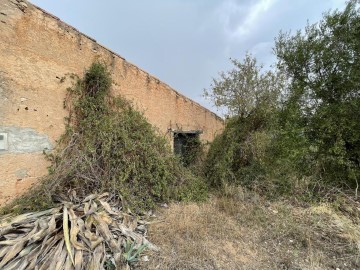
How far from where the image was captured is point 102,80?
5.43 meters

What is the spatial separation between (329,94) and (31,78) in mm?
8175

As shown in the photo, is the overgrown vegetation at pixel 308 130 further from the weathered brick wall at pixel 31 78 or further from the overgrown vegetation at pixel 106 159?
the weathered brick wall at pixel 31 78

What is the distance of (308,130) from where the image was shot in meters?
7.36

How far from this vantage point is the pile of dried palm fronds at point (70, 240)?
2.68 m

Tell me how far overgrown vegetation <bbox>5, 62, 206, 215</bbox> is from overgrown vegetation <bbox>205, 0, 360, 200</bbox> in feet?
6.10

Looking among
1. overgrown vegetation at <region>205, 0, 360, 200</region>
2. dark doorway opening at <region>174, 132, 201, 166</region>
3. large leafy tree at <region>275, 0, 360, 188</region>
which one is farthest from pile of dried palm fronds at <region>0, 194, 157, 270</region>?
large leafy tree at <region>275, 0, 360, 188</region>

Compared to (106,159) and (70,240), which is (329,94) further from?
(70,240)

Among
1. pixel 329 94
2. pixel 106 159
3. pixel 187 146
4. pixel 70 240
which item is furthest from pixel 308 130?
pixel 70 240

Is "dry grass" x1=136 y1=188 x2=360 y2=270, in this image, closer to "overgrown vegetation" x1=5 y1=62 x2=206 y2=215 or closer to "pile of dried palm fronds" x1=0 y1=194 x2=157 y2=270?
"pile of dried palm fronds" x1=0 y1=194 x2=157 y2=270

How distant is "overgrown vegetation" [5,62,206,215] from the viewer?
173 inches

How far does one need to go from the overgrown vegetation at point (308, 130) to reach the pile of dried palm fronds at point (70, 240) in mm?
3700

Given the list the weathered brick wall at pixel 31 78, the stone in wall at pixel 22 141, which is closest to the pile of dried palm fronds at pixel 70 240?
the weathered brick wall at pixel 31 78

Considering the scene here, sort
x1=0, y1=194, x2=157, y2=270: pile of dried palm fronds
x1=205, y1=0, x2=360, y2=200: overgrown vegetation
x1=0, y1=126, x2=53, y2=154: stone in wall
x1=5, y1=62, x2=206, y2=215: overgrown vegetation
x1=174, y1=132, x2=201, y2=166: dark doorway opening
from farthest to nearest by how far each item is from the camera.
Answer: x1=174, y1=132, x2=201, y2=166: dark doorway opening
x1=205, y1=0, x2=360, y2=200: overgrown vegetation
x1=5, y1=62, x2=206, y2=215: overgrown vegetation
x1=0, y1=126, x2=53, y2=154: stone in wall
x1=0, y1=194, x2=157, y2=270: pile of dried palm fronds

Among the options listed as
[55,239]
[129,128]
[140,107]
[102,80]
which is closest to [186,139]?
[140,107]
